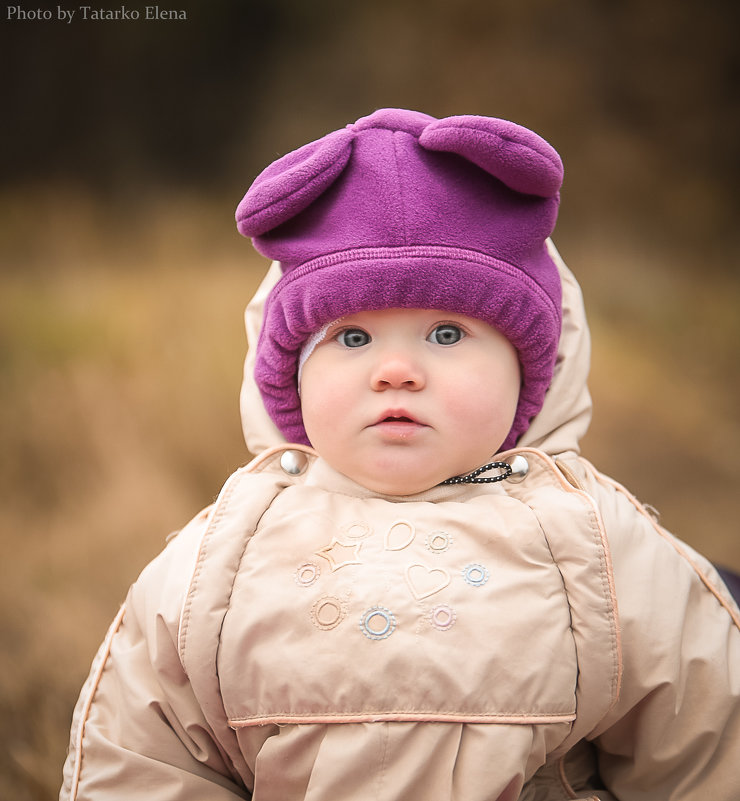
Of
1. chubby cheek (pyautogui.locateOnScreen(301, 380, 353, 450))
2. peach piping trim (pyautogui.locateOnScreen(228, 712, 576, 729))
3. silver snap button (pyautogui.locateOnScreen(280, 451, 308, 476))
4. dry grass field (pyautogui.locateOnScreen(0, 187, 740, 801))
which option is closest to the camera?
peach piping trim (pyautogui.locateOnScreen(228, 712, 576, 729))

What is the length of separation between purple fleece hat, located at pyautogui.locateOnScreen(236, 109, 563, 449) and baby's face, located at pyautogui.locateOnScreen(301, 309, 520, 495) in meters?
0.03

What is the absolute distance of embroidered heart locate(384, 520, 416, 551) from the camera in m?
1.06

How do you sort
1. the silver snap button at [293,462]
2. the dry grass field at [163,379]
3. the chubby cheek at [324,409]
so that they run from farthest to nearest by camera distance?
the dry grass field at [163,379] < the silver snap button at [293,462] < the chubby cheek at [324,409]

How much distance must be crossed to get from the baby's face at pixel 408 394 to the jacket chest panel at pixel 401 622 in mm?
66

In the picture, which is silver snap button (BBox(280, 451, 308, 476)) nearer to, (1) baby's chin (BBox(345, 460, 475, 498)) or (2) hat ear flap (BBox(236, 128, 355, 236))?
(1) baby's chin (BBox(345, 460, 475, 498))

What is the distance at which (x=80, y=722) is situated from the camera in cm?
110

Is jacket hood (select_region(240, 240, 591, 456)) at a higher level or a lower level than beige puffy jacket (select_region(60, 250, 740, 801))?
higher

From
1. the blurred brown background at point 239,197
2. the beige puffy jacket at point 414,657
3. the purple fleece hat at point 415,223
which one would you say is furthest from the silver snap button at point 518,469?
the blurred brown background at point 239,197

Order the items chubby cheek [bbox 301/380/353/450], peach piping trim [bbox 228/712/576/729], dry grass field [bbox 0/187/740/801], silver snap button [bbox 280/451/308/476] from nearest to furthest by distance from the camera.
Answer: peach piping trim [bbox 228/712/576/729] → chubby cheek [bbox 301/380/353/450] → silver snap button [bbox 280/451/308/476] → dry grass field [bbox 0/187/740/801]

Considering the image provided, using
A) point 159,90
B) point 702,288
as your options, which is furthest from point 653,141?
point 159,90

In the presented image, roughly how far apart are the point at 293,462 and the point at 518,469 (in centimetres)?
29

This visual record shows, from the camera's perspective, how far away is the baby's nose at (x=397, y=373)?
3.39 ft

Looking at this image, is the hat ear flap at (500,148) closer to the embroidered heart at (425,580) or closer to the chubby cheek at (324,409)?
the chubby cheek at (324,409)

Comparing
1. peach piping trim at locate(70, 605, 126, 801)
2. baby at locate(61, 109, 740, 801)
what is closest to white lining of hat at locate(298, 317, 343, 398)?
baby at locate(61, 109, 740, 801)
